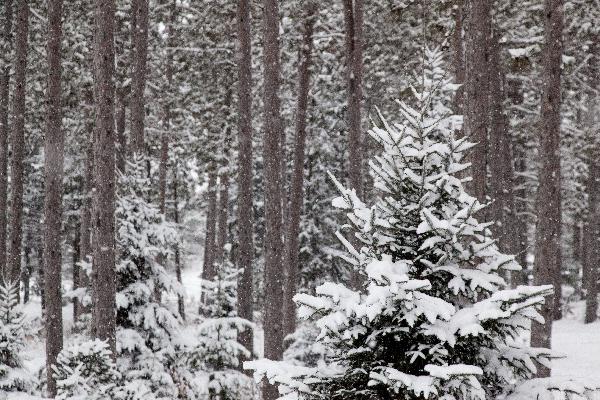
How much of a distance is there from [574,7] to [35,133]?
21.2m

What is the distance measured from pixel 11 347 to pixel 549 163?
10.7 meters

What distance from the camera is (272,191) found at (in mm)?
11945

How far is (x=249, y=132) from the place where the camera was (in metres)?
14.4

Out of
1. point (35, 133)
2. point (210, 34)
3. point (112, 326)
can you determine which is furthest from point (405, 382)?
point (35, 133)

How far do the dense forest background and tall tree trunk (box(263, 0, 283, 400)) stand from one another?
43mm

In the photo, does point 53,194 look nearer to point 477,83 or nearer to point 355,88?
point 355,88

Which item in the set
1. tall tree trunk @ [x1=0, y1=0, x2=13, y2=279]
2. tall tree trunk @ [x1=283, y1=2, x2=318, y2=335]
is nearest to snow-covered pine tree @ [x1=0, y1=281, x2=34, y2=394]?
tall tree trunk @ [x1=0, y1=0, x2=13, y2=279]

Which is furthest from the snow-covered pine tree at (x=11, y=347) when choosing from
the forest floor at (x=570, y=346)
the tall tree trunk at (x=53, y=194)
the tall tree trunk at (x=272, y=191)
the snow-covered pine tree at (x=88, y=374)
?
the tall tree trunk at (x=272, y=191)

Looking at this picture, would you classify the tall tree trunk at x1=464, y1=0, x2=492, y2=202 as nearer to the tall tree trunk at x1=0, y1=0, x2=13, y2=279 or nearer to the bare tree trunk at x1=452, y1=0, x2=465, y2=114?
the bare tree trunk at x1=452, y1=0, x2=465, y2=114

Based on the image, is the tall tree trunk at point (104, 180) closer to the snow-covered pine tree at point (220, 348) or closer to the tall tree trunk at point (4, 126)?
the snow-covered pine tree at point (220, 348)

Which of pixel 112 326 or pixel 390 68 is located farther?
pixel 390 68

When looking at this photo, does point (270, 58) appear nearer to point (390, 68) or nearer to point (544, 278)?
point (544, 278)

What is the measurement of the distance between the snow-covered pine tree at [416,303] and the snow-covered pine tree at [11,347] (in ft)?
27.6

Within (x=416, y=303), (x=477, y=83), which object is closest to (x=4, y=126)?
(x=477, y=83)
